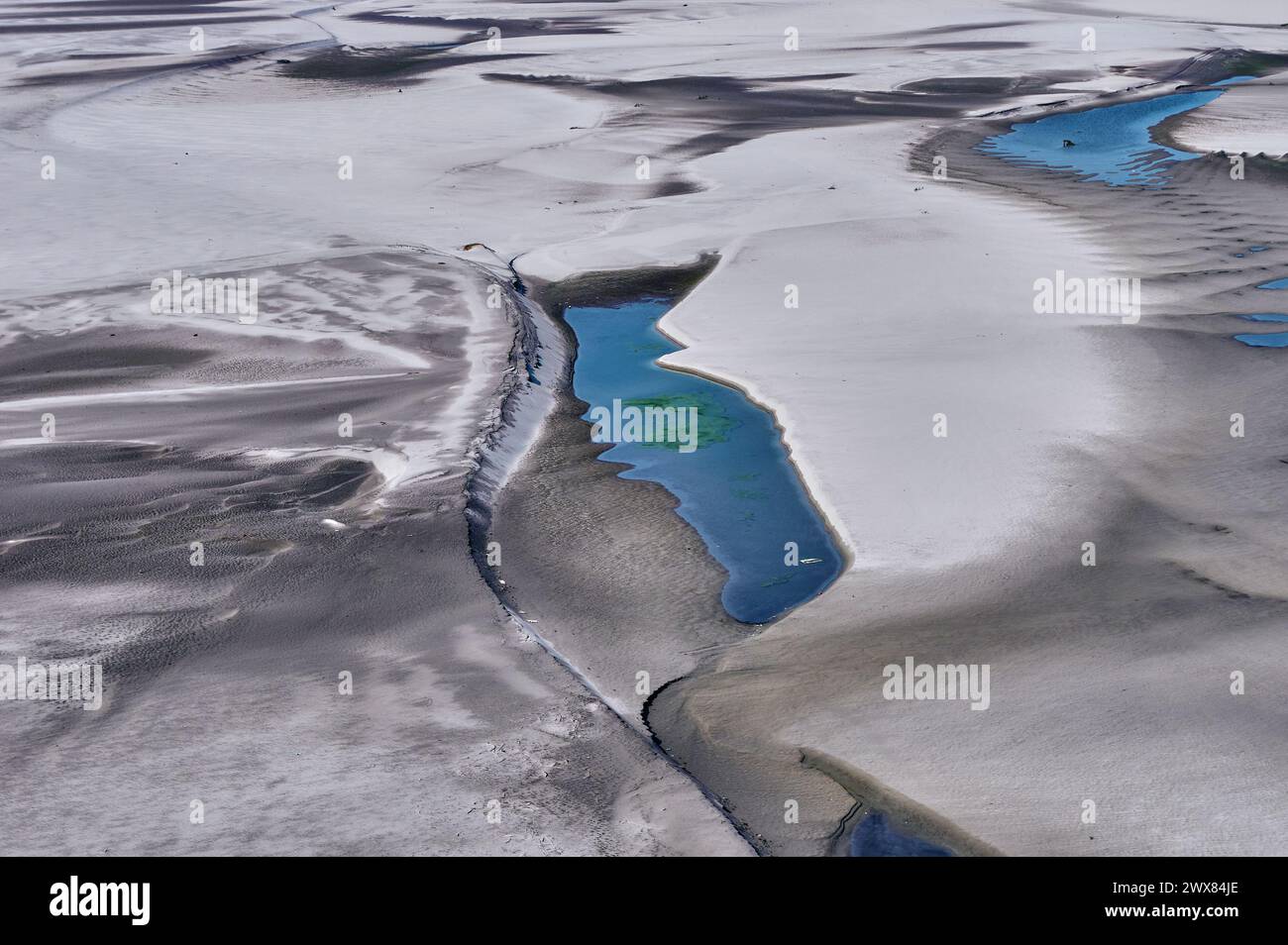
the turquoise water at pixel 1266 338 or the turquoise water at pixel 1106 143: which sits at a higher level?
the turquoise water at pixel 1106 143

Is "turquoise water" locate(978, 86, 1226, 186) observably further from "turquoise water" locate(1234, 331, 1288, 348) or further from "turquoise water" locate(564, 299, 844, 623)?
"turquoise water" locate(564, 299, 844, 623)

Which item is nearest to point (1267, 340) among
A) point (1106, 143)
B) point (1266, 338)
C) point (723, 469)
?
point (1266, 338)

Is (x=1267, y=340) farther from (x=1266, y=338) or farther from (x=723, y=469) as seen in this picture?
(x=723, y=469)

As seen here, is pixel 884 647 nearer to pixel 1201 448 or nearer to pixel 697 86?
pixel 1201 448

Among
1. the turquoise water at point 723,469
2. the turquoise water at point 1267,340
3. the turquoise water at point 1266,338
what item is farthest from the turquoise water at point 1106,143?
the turquoise water at point 723,469

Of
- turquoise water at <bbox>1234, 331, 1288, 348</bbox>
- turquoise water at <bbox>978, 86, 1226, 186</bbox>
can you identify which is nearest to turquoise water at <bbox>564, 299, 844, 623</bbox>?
turquoise water at <bbox>1234, 331, 1288, 348</bbox>

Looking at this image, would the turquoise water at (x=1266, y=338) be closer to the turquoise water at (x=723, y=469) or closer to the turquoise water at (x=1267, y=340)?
the turquoise water at (x=1267, y=340)
